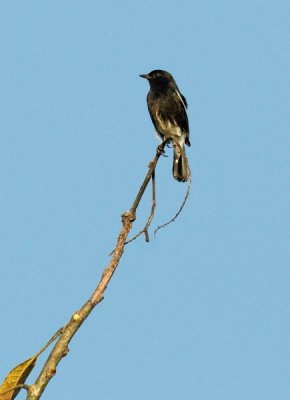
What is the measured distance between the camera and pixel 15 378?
8.65 feet

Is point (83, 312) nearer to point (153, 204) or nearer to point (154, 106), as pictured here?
point (153, 204)

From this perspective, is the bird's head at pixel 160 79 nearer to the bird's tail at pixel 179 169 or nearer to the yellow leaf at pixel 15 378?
the bird's tail at pixel 179 169

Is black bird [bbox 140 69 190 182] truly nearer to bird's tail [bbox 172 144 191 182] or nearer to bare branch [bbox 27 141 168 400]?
bird's tail [bbox 172 144 191 182]

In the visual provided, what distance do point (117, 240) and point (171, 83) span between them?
28.9 feet

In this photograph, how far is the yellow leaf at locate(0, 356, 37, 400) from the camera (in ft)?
8.28

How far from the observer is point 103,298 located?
8.00 ft

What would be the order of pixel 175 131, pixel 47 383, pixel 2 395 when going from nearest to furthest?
pixel 47 383, pixel 2 395, pixel 175 131

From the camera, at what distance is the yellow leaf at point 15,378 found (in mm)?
2523

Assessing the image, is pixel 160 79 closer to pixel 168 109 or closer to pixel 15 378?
pixel 168 109

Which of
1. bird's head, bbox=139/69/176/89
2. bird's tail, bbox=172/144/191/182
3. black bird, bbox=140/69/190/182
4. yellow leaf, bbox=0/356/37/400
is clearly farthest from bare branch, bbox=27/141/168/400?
bird's head, bbox=139/69/176/89

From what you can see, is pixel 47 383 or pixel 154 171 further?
pixel 154 171

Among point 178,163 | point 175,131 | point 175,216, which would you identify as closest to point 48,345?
point 175,216

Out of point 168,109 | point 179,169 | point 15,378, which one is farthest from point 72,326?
point 168,109

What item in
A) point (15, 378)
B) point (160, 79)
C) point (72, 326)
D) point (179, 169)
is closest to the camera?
point (72, 326)
